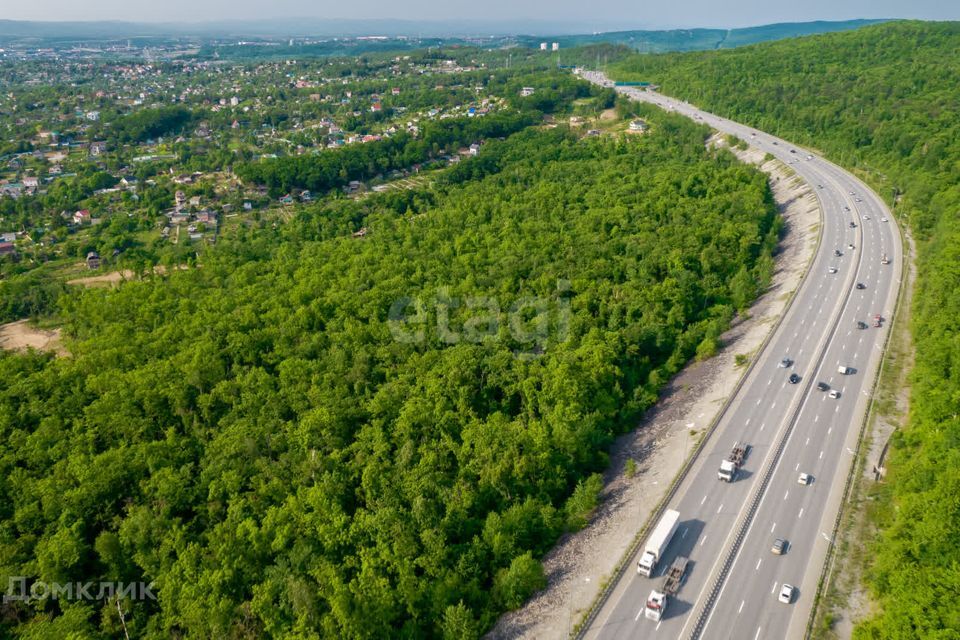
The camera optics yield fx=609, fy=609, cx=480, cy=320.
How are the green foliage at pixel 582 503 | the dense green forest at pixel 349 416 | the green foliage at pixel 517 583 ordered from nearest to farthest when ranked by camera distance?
the green foliage at pixel 517 583, the dense green forest at pixel 349 416, the green foliage at pixel 582 503

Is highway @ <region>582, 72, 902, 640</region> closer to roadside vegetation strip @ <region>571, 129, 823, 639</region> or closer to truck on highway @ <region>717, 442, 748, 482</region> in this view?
roadside vegetation strip @ <region>571, 129, 823, 639</region>

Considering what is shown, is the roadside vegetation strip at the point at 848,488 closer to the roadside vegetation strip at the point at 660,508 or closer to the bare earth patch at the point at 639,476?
the roadside vegetation strip at the point at 660,508

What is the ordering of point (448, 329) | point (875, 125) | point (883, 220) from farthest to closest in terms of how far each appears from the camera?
point (875, 125) → point (883, 220) → point (448, 329)

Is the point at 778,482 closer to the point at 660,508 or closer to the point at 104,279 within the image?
the point at 660,508

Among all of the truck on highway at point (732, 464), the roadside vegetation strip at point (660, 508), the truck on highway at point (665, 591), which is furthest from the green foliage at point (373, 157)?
the truck on highway at point (665, 591)

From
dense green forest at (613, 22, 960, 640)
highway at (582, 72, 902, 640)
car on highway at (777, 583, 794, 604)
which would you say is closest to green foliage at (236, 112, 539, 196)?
dense green forest at (613, 22, 960, 640)

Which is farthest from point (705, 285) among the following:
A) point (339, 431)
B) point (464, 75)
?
point (464, 75)

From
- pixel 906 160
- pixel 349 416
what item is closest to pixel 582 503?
pixel 349 416

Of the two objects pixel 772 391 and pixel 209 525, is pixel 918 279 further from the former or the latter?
pixel 209 525
